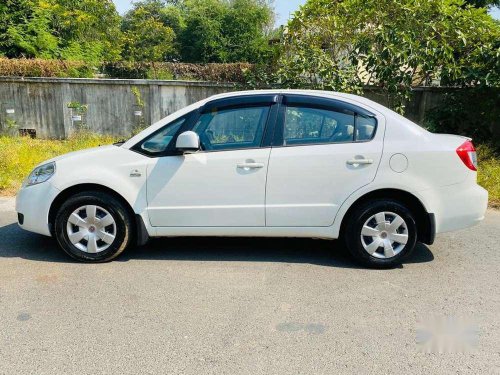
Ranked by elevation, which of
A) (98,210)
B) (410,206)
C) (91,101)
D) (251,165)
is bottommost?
(98,210)

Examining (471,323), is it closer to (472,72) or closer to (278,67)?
(472,72)

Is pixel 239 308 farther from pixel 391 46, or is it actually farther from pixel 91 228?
pixel 391 46

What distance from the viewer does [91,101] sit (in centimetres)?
1213

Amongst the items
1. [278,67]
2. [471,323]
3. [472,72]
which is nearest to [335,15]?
[278,67]

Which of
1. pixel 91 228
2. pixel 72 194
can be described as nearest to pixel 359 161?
pixel 91 228

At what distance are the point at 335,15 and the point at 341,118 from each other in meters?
6.60

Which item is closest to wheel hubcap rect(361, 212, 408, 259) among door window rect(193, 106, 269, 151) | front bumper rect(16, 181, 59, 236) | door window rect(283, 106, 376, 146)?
door window rect(283, 106, 376, 146)

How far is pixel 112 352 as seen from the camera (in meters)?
2.99

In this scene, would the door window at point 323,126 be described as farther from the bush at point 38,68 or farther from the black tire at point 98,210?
the bush at point 38,68

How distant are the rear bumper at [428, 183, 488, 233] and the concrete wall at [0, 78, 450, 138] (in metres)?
8.12

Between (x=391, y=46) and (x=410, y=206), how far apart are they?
228 inches

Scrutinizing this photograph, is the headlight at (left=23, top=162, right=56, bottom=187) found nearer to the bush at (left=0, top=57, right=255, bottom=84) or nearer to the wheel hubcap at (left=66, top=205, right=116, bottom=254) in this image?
the wheel hubcap at (left=66, top=205, right=116, bottom=254)

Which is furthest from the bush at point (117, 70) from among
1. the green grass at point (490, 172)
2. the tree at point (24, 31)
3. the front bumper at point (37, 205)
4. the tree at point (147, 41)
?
the tree at point (147, 41)

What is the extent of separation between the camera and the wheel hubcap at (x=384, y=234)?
4297 millimetres
